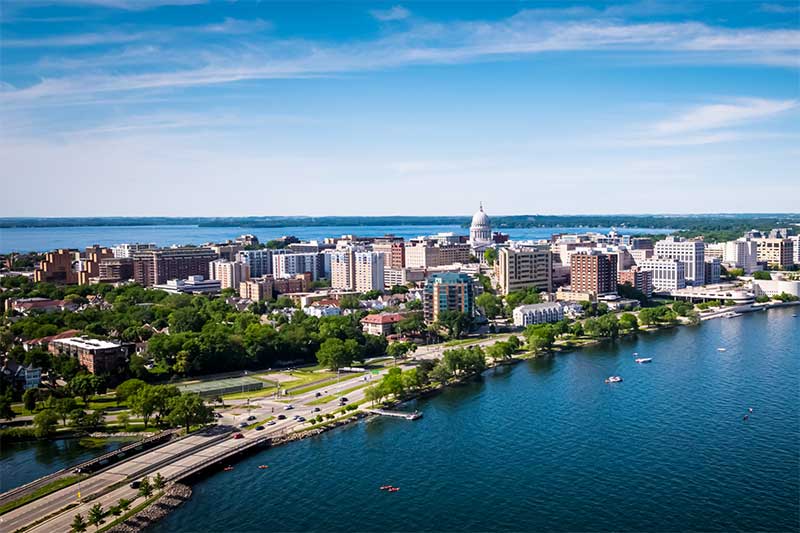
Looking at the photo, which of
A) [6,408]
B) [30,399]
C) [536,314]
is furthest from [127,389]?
[536,314]

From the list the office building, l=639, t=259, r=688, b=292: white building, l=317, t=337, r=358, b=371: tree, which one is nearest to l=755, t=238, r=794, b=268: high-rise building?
l=639, t=259, r=688, b=292: white building

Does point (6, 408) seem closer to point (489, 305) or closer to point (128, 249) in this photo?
point (489, 305)

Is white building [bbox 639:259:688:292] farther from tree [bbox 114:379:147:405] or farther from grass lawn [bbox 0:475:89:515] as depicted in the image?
grass lawn [bbox 0:475:89:515]

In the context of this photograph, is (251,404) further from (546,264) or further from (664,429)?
(546,264)

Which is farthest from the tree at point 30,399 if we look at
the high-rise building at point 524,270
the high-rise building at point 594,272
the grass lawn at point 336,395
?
the high-rise building at point 594,272

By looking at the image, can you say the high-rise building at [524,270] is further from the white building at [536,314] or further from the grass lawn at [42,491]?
the grass lawn at [42,491]

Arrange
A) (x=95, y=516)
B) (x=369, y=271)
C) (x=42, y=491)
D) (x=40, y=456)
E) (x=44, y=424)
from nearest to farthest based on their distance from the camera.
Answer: (x=95, y=516) → (x=42, y=491) → (x=40, y=456) → (x=44, y=424) → (x=369, y=271)
